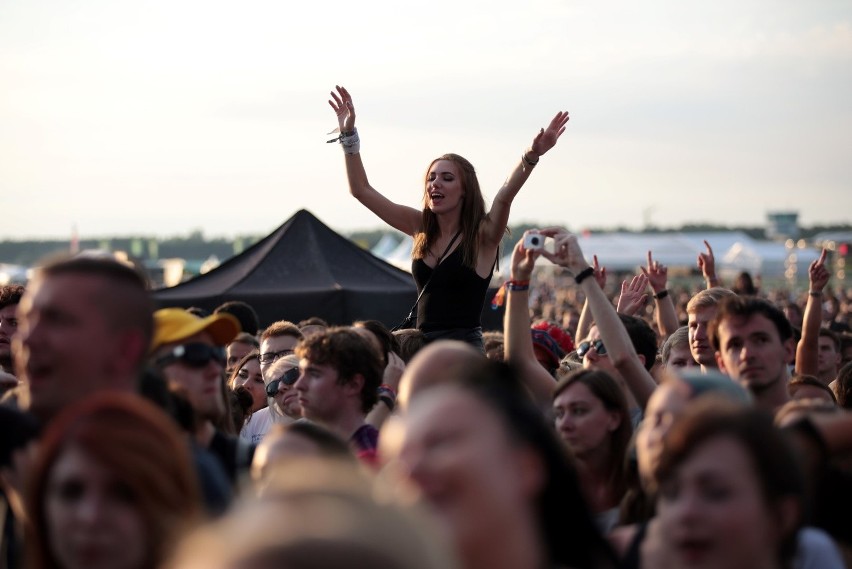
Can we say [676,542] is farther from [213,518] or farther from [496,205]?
[496,205]

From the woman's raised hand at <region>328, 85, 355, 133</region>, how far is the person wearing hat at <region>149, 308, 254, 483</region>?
2933 mm

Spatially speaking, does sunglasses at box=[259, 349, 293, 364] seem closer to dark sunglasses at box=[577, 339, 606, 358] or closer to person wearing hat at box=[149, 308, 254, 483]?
dark sunglasses at box=[577, 339, 606, 358]

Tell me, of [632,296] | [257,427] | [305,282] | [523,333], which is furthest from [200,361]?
[305,282]

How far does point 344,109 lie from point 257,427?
207 centimetres

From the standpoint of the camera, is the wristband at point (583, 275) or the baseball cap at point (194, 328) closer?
the baseball cap at point (194, 328)

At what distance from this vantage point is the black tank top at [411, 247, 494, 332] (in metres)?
6.95

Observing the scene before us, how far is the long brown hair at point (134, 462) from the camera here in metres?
2.77

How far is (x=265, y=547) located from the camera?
1355 mm

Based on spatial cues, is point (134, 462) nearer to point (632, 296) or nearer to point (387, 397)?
point (387, 397)

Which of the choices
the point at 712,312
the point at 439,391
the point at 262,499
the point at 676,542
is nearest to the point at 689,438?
the point at 676,542

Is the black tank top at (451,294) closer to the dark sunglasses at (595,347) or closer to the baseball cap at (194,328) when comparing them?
the dark sunglasses at (595,347)

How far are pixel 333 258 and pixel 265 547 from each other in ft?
42.2

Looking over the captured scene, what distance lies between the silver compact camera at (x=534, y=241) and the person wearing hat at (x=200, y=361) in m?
1.68

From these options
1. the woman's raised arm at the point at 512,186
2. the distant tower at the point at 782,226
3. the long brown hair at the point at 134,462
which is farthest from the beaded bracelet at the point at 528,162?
the distant tower at the point at 782,226
